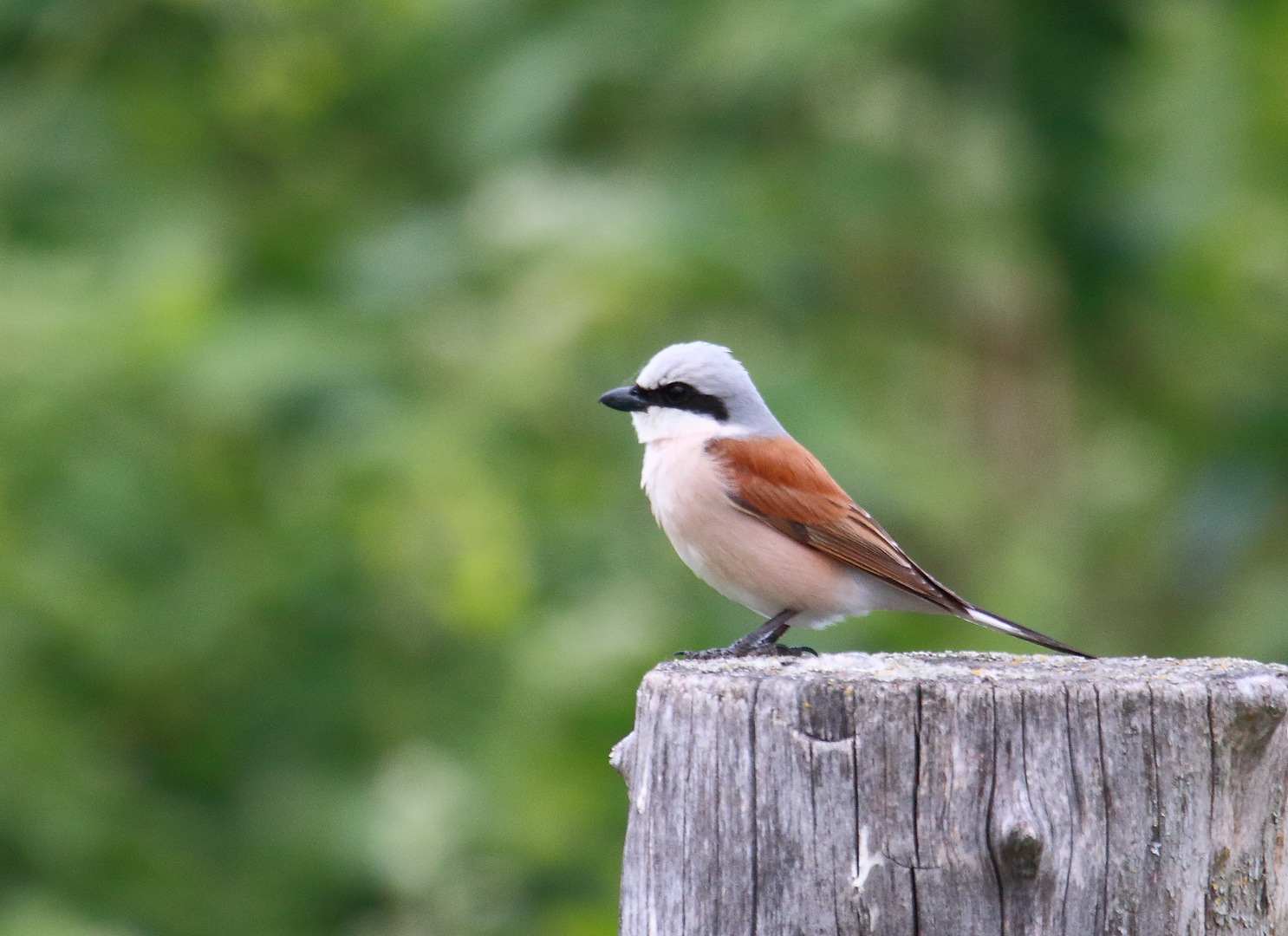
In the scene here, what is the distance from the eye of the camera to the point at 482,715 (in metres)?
6.32

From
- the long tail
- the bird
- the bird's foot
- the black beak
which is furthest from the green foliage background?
the long tail

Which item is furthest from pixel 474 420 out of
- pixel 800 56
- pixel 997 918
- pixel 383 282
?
pixel 997 918

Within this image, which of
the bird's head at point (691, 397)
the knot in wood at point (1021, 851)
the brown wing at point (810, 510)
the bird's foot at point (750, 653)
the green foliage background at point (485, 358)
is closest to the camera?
the knot in wood at point (1021, 851)

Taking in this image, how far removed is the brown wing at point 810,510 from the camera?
4465 mm

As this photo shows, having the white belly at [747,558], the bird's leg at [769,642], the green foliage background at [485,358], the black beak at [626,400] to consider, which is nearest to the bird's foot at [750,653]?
the bird's leg at [769,642]

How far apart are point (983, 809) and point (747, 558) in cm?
211

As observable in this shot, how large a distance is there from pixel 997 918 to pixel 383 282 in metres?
4.38

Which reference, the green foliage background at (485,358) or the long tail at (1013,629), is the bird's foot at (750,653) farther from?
the green foliage background at (485,358)

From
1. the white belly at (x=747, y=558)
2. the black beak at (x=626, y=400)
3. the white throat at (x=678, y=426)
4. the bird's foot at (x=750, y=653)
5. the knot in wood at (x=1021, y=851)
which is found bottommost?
the knot in wood at (x=1021, y=851)

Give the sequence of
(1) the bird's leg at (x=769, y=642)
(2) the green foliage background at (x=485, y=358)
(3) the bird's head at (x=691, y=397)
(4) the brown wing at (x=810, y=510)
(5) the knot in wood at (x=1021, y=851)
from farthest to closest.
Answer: (2) the green foliage background at (x=485, y=358)
(3) the bird's head at (x=691, y=397)
(4) the brown wing at (x=810, y=510)
(1) the bird's leg at (x=769, y=642)
(5) the knot in wood at (x=1021, y=851)

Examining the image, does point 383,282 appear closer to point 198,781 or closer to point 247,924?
point 198,781

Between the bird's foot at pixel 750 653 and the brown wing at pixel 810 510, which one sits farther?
the brown wing at pixel 810 510

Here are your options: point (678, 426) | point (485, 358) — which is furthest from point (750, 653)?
point (485, 358)

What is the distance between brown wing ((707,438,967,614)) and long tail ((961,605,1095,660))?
18cm
